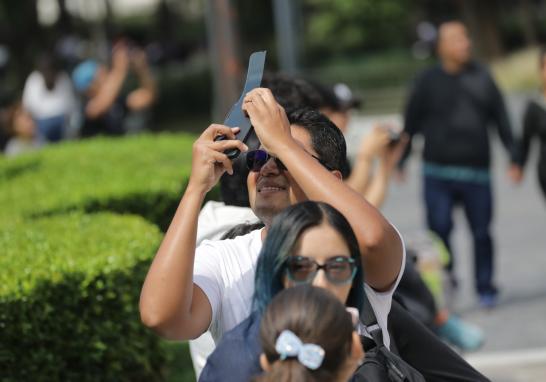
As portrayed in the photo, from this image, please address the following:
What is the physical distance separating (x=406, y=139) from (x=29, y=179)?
2.73 m

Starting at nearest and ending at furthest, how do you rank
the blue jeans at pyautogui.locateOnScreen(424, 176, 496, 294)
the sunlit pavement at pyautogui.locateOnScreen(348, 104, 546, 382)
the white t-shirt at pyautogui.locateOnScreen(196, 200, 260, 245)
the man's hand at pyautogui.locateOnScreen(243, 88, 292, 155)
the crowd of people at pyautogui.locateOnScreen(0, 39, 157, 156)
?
1. the man's hand at pyautogui.locateOnScreen(243, 88, 292, 155)
2. the white t-shirt at pyautogui.locateOnScreen(196, 200, 260, 245)
3. the sunlit pavement at pyautogui.locateOnScreen(348, 104, 546, 382)
4. the blue jeans at pyautogui.locateOnScreen(424, 176, 496, 294)
5. the crowd of people at pyautogui.locateOnScreen(0, 39, 157, 156)

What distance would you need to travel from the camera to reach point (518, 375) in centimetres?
652

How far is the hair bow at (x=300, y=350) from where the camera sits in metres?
2.39

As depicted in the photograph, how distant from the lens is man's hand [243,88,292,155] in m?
2.96

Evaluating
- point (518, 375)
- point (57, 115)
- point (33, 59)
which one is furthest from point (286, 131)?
point (33, 59)

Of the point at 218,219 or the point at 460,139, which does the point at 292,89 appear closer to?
the point at 218,219

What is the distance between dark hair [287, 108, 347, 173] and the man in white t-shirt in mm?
45

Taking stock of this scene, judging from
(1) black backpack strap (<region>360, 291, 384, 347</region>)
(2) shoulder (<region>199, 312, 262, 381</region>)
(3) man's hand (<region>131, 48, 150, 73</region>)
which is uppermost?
(2) shoulder (<region>199, 312, 262, 381</region>)

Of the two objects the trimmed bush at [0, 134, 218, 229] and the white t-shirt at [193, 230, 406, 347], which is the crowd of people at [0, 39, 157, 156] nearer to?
the trimmed bush at [0, 134, 218, 229]

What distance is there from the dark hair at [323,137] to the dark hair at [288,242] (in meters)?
0.45

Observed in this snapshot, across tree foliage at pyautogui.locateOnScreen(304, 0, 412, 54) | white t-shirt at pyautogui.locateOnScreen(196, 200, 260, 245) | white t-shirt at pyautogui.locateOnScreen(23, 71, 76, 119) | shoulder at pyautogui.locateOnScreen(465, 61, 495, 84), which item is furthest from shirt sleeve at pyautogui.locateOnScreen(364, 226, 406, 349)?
tree foliage at pyautogui.locateOnScreen(304, 0, 412, 54)

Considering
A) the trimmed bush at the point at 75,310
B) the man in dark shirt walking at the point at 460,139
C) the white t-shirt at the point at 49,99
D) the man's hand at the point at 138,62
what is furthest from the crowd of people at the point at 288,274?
the white t-shirt at the point at 49,99

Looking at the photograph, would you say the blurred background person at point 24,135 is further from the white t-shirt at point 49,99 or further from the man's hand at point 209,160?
the man's hand at point 209,160

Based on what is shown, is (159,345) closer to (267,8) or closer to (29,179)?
(29,179)
